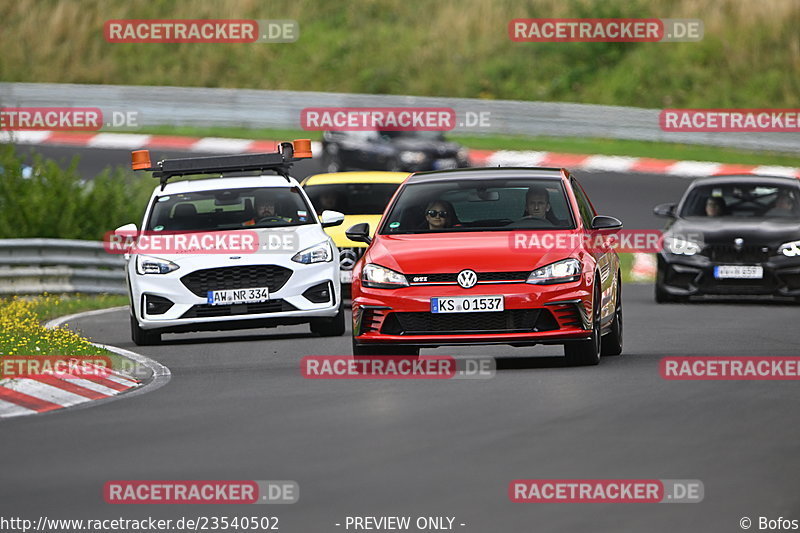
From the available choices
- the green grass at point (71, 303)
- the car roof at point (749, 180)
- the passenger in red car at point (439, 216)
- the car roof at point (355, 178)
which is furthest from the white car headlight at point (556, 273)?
the green grass at point (71, 303)

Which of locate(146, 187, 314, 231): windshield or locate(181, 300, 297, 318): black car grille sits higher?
locate(146, 187, 314, 231): windshield

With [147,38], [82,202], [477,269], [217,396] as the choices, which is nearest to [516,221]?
[477,269]

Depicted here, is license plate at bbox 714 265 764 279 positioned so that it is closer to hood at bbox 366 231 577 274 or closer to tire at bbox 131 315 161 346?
tire at bbox 131 315 161 346

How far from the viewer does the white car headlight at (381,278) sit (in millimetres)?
13781

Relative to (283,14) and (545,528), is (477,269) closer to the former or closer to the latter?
(545,528)

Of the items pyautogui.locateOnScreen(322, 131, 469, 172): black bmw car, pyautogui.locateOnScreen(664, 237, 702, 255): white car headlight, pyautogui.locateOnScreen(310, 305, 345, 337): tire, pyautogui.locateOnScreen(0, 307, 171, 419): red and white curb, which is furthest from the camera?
pyautogui.locateOnScreen(322, 131, 469, 172): black bmw car

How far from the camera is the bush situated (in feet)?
88.4

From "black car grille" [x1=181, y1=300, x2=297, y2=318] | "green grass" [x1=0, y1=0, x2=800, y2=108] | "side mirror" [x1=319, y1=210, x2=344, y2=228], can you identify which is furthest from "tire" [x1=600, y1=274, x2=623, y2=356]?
"green grass" [x1=0, y1=0, x2=800, y2=108]

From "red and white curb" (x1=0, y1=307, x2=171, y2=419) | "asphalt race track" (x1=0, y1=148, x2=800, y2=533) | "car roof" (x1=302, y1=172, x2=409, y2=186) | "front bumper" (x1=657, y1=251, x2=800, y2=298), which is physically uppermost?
"car roof" (x1=302, y1=172, x2=409, y2=186)

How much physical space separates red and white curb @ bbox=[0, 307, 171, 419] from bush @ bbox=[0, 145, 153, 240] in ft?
42.4

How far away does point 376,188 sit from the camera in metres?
22.7

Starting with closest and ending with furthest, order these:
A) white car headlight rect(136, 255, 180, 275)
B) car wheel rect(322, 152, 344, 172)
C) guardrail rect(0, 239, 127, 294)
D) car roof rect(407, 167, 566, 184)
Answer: car roof rect(407, 167, 566, 184) < white car headlight rect(136, 255, 180, 275) < guardrail rect(0, 239, 127, 294) < car wheel rect(322, 152, 344, 172)

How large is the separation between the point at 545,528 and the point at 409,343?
5.94 m

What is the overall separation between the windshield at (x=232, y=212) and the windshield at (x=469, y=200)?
3.29m
